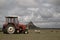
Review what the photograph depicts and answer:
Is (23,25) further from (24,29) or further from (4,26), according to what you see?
(4,26)

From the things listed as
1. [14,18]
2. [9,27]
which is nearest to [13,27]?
[9,27]

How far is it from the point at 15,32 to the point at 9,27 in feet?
3.41

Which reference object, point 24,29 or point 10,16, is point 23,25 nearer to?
point 24,29

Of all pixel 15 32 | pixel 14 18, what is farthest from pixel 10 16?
pixel 15 32

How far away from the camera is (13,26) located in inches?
826

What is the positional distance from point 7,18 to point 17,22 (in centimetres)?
140

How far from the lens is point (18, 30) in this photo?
21.5 meters

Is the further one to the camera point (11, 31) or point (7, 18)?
point (7, 18)

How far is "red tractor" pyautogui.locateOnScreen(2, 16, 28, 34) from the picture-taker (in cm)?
2097

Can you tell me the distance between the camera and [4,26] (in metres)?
22.3

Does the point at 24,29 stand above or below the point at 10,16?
below

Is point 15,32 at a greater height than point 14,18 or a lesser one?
lesser

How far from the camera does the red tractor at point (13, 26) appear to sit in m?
21.0

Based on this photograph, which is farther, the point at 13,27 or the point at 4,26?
the point at 4,26
